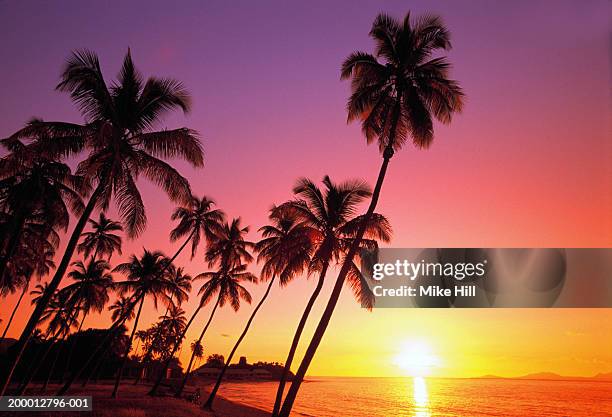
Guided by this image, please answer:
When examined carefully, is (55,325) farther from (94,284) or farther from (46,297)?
(46,297)

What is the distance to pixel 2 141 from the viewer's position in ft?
63.5

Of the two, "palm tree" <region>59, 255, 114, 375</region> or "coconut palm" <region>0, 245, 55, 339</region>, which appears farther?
"palm tree" <region>59, 255, 114, 375</region>

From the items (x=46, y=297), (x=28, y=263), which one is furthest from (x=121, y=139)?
(x=28, y=263)

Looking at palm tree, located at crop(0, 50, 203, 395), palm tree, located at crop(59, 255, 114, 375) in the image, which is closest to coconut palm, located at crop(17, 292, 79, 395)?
palm tree, located at crop(59, 255, 114, 375)

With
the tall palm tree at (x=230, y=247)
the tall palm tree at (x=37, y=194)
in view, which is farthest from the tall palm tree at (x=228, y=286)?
the tall palm tree at (x=37, y=194)

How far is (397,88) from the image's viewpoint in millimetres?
19422

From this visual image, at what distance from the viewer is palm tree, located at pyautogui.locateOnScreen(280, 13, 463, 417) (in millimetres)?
18875

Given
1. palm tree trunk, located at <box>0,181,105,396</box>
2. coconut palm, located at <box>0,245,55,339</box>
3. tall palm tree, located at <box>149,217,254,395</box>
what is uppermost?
tall palm tree, located at <box>149,217,254,395</box>

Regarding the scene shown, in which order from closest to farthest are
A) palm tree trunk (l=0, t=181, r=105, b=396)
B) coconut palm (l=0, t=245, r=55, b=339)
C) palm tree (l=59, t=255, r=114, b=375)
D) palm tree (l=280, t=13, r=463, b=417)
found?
palm tree trunk (l=0, t=181, r=105, b=396), palm tree (l=280, t=13, r=463, b=417), coconut palm (l=0, t=245, r=55, b=339), palm tree (l=59, t=255, r=114, b=375)

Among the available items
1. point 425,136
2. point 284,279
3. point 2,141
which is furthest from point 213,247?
point 425,136

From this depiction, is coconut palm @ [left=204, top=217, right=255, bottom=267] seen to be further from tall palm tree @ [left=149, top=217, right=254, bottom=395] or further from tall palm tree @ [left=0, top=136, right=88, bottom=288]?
tall palm tree @ [left=0, top=136, right=88, bottom=288]

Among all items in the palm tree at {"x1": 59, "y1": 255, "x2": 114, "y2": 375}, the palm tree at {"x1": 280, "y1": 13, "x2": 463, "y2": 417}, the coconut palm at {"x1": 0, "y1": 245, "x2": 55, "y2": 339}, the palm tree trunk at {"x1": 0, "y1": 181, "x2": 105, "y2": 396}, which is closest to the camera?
the palm tree trunk at {"x1": 0, "y1": 181, "x2": 105, "y2": 396}

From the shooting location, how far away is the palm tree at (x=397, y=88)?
1888 centimetres

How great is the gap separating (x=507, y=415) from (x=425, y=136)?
5216 centimetres
